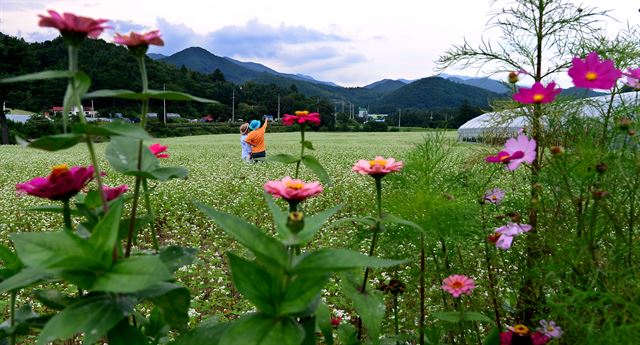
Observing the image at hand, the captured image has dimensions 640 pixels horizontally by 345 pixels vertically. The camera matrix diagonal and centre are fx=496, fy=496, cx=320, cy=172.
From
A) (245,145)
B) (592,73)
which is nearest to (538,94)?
(592,73)

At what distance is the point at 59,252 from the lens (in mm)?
963

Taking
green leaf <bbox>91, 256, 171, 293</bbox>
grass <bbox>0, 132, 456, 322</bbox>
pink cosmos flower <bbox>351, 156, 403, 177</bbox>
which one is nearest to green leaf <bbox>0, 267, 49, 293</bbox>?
green leaf <bbox>91, 256, 171, 293</bbox>

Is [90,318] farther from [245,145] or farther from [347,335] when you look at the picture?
[245,145]

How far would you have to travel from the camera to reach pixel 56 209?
128 centimetres

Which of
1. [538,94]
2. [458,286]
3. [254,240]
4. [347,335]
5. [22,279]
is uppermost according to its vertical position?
[538,94]

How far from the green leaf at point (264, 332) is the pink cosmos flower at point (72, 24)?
65cm

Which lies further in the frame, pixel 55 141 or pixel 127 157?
pixel 127 157

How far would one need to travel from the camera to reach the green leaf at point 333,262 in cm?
91

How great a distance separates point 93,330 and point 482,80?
2327 mm

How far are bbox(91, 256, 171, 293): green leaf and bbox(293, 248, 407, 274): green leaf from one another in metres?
0.25

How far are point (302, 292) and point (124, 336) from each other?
1.43 ft

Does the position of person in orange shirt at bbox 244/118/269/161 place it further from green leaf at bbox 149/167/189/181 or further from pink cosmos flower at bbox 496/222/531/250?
green leaf at bbox 149/167/189/181

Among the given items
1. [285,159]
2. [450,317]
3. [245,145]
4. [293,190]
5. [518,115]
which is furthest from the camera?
[245,145]

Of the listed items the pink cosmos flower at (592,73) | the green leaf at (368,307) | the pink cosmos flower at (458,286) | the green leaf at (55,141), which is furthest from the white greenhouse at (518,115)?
the green leaf at (55,141)
